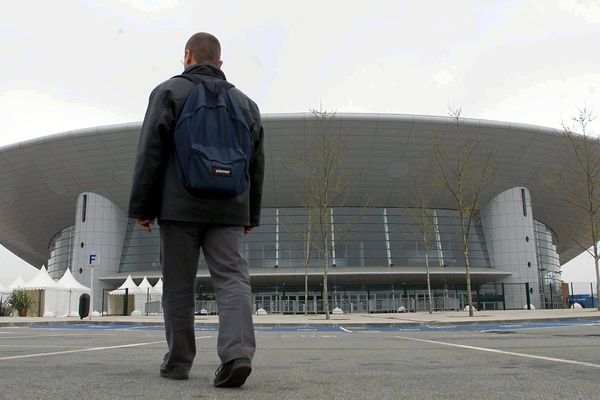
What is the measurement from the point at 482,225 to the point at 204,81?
44.1 metres

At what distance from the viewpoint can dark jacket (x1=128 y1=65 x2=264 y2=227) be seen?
2963mm

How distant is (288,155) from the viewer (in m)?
38.6

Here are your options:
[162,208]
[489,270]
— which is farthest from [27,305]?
[489,270]

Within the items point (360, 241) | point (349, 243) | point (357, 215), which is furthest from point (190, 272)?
point (357, 215)

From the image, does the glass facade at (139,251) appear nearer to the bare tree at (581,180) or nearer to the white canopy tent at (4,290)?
the white canopy tent at (4,290)

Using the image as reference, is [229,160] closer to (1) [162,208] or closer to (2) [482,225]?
(1) [162,208]

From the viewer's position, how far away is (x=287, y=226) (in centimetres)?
4119

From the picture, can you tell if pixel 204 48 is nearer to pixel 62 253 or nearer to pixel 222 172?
pixel 222 172

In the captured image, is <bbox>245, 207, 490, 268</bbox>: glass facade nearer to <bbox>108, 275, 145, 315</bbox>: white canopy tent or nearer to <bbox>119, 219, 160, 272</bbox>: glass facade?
<bbox>119, 219, 160, 272</bbox>: glass facade

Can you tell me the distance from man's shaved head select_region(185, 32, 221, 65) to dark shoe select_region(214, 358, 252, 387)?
1.82m

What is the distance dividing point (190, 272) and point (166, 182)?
0.53 m

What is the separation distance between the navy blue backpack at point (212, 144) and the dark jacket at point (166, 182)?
0.23 feet

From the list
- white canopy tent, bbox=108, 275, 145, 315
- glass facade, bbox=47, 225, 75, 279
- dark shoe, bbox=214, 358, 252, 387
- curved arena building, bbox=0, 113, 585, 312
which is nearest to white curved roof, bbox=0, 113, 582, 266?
curved arena building, bbox=0, 113, 585, 312

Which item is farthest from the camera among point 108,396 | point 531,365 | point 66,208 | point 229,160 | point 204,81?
point 66,208
